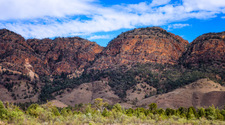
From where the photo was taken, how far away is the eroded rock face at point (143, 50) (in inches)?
4953

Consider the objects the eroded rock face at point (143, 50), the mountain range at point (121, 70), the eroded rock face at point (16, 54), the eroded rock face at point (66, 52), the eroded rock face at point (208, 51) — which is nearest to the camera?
the mountain range at point (121, 70)

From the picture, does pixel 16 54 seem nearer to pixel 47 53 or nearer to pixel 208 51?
pixel 47 53

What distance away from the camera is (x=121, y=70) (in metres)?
116

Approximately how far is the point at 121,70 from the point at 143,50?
2189cm

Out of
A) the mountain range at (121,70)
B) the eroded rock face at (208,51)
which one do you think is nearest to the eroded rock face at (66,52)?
the mountain range at (121,70)

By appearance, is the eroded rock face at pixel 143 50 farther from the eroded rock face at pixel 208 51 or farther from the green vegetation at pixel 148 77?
the eroded rock face at pixel 208 51

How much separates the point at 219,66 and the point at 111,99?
171ft

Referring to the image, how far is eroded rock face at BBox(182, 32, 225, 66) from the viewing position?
11050cm

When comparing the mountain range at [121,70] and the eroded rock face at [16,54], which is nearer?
the mountain range at [121,70]

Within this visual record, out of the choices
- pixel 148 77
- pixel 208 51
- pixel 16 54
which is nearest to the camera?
pixel 148 77

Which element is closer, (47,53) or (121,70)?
(121,70)

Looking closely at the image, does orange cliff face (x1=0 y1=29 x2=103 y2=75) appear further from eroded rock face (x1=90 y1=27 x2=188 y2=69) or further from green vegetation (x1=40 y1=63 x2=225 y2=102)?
eroded rock face (x1=90 y1=27 x2=188 y2=69)

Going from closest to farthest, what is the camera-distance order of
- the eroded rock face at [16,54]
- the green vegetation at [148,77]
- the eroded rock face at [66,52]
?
the green vegetation at [148,77]
the eroded rock face at [16,54]
the eroded rock face at [66,52]

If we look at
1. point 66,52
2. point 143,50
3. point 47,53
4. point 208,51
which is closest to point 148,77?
point 143,50
